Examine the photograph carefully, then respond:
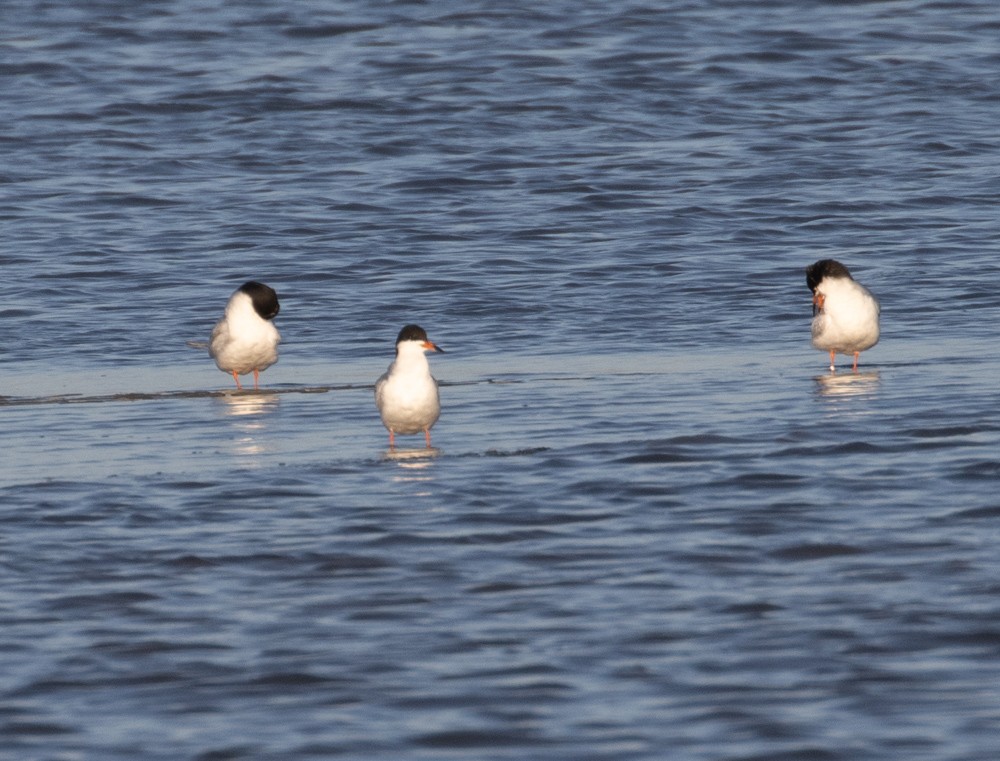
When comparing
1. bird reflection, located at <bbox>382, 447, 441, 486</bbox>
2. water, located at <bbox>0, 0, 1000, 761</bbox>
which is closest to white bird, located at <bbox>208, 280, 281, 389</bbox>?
water, located at <bbox>0, 0, 1000, 761</bbox>

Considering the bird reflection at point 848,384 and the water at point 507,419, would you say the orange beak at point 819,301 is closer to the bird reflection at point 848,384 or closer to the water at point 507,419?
the water at point 507,419

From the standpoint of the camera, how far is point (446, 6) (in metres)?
38.7

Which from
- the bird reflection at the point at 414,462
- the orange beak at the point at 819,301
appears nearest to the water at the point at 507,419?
the bird reflection at the point at 414,462

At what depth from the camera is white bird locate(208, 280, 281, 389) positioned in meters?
14.9

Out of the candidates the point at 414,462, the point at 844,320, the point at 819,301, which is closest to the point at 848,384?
the point at 844,320

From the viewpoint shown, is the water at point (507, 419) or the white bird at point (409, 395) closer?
the water at point (507, 419)

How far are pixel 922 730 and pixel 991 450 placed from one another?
4.76 metres

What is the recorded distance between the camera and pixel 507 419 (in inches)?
505

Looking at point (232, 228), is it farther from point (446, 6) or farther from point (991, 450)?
point (446, 6)

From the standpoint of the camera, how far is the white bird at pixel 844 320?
14844 millimetres

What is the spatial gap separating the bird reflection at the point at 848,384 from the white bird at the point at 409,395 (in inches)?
120

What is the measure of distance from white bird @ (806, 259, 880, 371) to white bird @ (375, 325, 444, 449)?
396cm

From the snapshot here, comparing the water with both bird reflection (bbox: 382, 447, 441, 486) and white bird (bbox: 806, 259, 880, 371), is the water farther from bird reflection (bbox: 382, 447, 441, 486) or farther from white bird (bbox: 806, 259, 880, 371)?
white bird (bbox: 806, 259, 880, 371)

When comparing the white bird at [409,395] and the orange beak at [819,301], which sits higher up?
the orange beak at [819,301]
